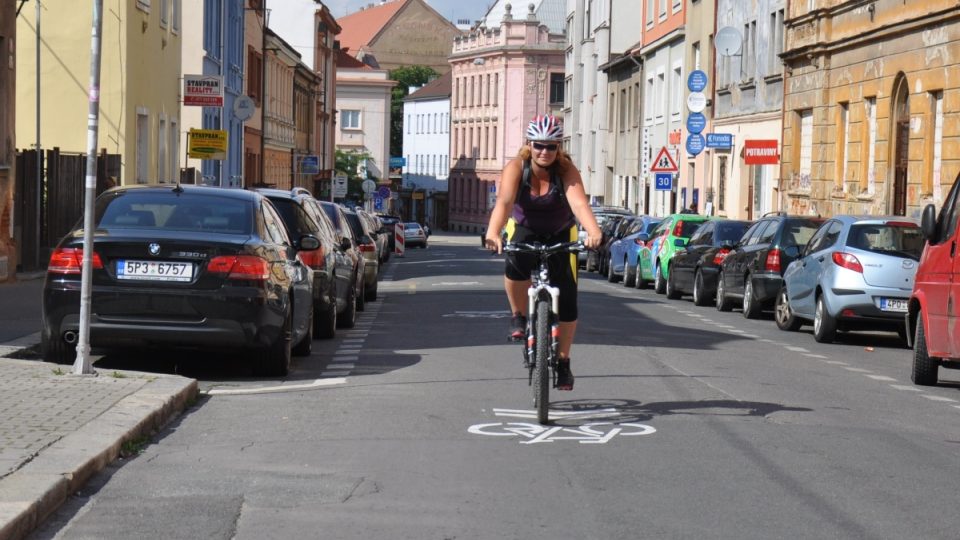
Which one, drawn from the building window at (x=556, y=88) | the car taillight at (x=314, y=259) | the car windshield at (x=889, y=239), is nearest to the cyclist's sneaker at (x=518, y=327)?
the car taillight at (x=314, y=259)

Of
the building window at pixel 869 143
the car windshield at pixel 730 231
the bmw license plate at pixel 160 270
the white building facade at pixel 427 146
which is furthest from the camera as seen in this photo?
the white building facade at pixel 427 146

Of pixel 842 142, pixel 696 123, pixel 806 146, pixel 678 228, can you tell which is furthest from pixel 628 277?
pixel 696 123

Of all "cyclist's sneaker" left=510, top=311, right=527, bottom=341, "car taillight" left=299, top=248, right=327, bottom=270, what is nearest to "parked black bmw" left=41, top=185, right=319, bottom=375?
"cyclist's sneaker" left=510, top=311, right=527, bottom=341

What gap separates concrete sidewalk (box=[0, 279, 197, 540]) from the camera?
7.24 metres

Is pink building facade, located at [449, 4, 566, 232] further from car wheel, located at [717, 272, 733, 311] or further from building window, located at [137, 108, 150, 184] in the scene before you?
car wheel, located at [717, 272, 733, 311]

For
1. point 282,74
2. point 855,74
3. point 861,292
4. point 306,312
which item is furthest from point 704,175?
point 306,312

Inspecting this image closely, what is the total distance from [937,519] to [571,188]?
3.76m

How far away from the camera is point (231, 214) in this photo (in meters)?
13.3

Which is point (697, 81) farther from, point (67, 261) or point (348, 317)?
point (67, 261)

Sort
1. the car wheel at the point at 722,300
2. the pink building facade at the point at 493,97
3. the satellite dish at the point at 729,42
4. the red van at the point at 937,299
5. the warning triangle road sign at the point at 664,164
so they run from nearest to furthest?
the red van at the point at 937,299 → the car wheel at the point at 722,300 → the satellite dish at the point at 729,42 → the warning triangle road sign at the point at 664,164 → the pink building facade at the point at 493,97

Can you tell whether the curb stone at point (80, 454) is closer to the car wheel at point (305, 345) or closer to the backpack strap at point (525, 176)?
the backpack strap at point (525, 176)

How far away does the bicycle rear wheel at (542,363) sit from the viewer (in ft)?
33.1

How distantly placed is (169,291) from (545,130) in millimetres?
3518

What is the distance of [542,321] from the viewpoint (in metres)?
10.2
